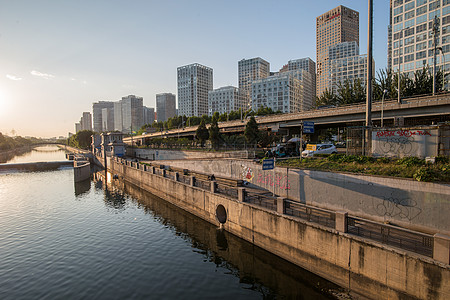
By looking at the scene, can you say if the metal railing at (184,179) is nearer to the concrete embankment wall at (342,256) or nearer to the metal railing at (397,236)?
the concrete embankment wall at (342,256)

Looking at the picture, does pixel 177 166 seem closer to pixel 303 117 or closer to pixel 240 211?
pixel 303 117

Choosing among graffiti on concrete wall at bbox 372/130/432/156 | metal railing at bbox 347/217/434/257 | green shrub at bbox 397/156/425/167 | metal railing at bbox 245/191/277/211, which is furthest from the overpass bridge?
metal railing at bbox 347/217/434/257

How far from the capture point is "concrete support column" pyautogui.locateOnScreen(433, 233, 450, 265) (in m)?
9.24

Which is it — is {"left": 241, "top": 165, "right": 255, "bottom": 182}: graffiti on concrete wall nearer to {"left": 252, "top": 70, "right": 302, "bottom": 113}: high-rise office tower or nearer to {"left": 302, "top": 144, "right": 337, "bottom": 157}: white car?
{"left": 302, "top": 144, "right": 337, "bottom": 157}: white car

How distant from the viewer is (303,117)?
46.5 metres

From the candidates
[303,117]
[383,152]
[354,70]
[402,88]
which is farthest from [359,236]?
[354,70]

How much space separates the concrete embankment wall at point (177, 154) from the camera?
39.1 metres

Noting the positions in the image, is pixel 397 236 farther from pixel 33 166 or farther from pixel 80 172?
pixel 33 166

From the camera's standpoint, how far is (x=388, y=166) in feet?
59.3

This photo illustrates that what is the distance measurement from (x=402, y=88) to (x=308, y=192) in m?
44.8

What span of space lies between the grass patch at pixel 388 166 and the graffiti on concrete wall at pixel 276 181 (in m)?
1.54

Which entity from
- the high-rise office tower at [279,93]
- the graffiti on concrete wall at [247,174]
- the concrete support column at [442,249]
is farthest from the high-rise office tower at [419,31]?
the high-rise office tower at [279,93]

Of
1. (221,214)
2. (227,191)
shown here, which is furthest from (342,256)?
(221,214)

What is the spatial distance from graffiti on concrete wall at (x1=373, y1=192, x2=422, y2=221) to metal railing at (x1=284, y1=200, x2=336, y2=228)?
418cm
